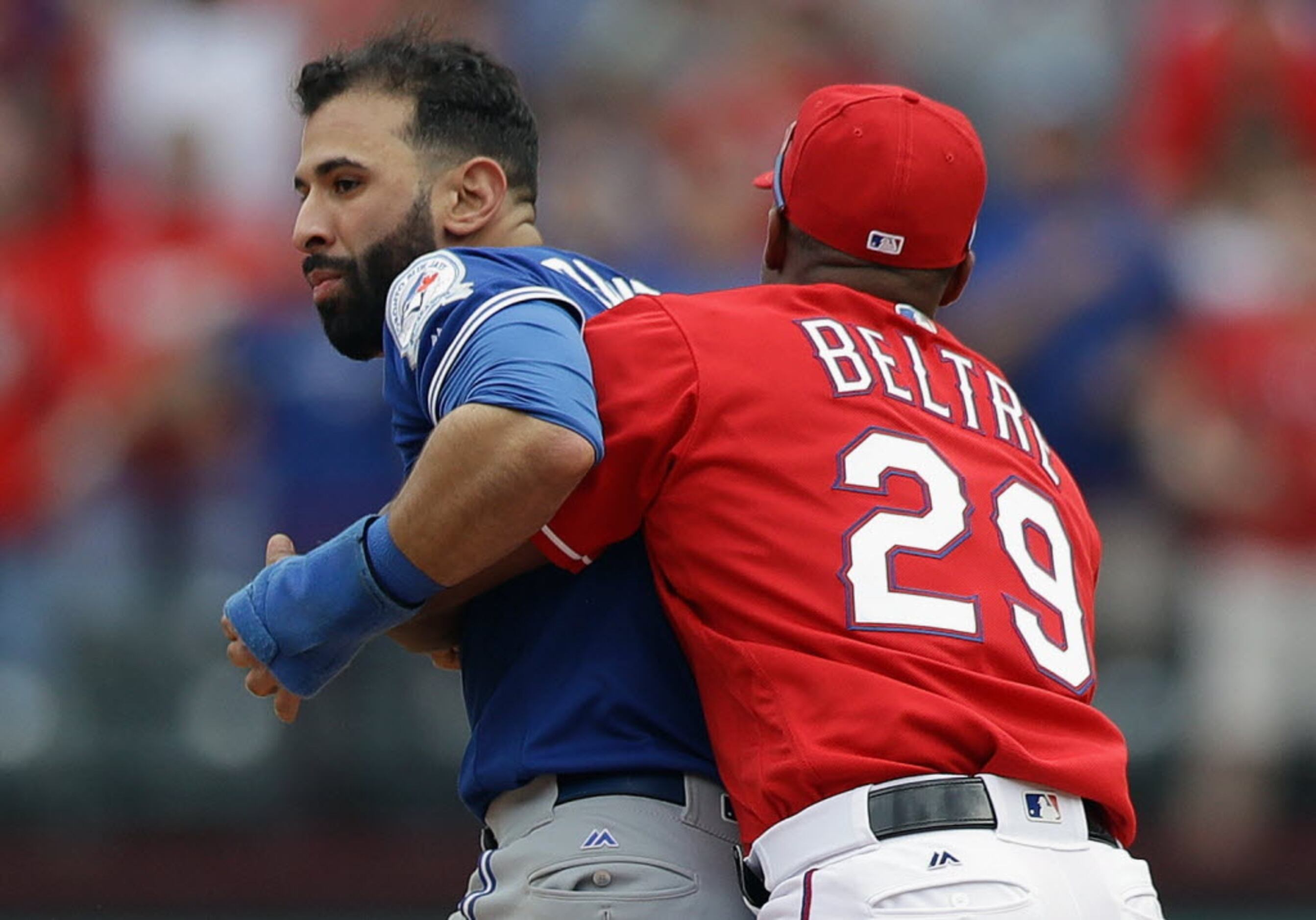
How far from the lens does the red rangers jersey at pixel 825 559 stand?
2.91m

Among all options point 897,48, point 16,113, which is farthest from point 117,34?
point 897,48

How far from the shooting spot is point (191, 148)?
8.34 meters

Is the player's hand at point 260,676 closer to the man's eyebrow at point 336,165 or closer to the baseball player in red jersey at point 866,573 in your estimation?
the baseball player in red jersey at point 866,573

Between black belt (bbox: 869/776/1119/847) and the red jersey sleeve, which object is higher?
the red jersey sleeve

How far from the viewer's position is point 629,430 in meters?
2.98

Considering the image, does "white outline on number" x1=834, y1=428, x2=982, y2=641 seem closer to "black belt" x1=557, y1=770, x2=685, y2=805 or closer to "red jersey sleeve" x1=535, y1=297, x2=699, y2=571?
"red jersey sleeve" x1=535, y1=297, x2=699, y2=571

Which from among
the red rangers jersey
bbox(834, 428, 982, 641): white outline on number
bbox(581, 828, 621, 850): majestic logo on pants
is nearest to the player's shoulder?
the red rangers jersey

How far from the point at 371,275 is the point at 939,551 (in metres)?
1.09

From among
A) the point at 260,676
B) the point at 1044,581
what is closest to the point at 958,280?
the point at 1044,581

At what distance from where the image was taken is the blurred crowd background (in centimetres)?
698

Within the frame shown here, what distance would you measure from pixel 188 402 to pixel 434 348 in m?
4.52

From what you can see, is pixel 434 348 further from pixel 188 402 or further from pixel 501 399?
pixel 188 402

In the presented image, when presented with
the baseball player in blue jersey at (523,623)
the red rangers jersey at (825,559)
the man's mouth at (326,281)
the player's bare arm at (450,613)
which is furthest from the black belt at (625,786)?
the man's mouth at (326,281)

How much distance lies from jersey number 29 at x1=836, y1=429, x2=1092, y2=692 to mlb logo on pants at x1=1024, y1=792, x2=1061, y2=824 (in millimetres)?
199
